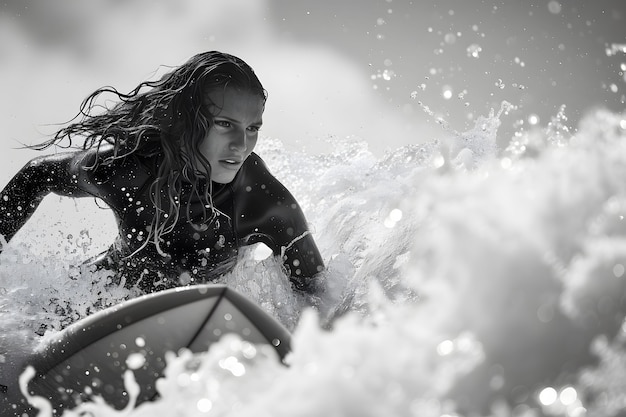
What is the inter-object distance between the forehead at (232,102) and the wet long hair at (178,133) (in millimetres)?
16

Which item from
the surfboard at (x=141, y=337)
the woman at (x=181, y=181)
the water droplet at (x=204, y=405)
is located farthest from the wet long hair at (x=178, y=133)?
the water droplet at (x=204, y=405)

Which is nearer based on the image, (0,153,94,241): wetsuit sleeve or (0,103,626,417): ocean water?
(0,103,626,417): ocean water

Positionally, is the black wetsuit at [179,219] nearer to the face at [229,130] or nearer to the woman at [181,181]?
the woman at [181,181]

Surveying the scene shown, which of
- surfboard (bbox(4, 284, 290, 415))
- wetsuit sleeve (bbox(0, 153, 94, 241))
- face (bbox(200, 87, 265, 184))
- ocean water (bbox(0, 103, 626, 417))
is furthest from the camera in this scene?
wetsuit sleeve (bbox(0, 153, 94, 241))

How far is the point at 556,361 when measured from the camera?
74 centimetres

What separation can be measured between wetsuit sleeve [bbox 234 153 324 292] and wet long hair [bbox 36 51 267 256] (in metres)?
0.15

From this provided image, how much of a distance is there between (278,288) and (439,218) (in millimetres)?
2015

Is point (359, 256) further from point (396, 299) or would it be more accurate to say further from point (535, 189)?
point (535, 189)

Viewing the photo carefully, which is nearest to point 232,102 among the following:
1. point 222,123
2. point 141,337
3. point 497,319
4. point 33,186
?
point 222,123

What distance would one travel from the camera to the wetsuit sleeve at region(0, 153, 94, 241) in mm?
2504

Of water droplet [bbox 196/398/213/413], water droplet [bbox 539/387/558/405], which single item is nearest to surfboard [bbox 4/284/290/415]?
water droplet [bbox 196/398/213/413]

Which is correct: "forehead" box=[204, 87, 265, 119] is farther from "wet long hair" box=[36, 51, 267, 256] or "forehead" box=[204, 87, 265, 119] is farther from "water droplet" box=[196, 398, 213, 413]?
"water droplet" box=[196, 398, 213, 413]

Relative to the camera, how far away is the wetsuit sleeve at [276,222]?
8.30ft

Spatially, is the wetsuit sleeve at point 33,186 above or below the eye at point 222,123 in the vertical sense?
below
